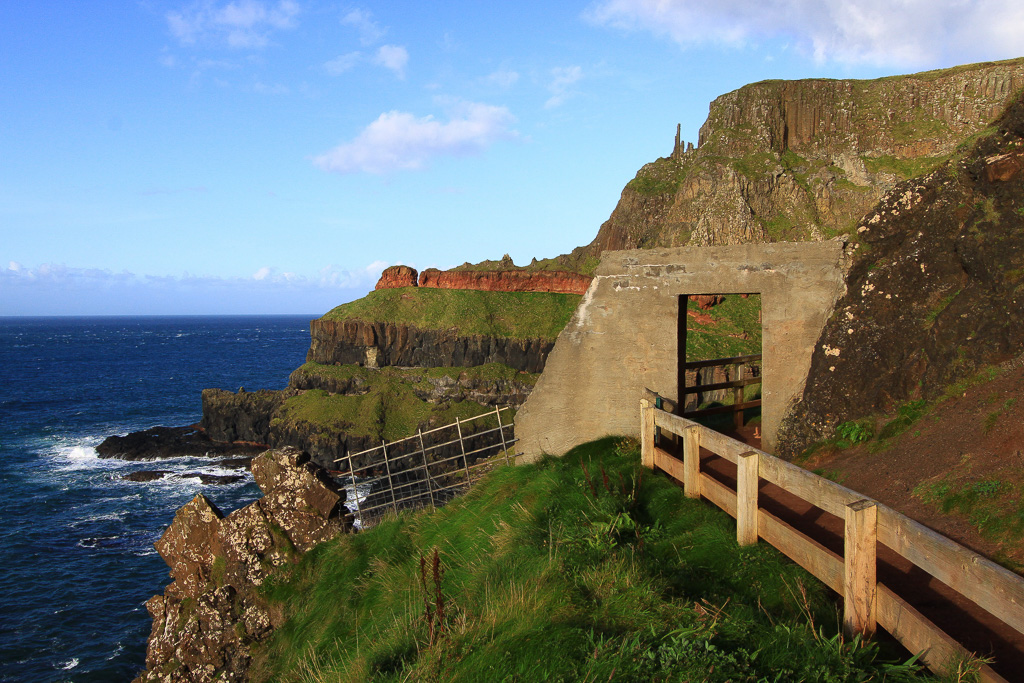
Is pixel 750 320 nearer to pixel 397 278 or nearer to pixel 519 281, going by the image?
pixel 519 281

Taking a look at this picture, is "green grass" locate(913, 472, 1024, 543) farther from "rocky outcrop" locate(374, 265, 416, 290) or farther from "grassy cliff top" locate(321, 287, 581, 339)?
"rocky outcrop" locate(374, 265, 416, 290)

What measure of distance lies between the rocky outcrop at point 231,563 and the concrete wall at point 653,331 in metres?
3.38

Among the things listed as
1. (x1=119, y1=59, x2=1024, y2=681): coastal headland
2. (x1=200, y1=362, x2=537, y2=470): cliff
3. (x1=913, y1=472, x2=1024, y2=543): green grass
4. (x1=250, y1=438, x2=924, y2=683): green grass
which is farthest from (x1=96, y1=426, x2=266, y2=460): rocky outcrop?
(x1=913, y1=472, x2=1024, y2=543): green grass

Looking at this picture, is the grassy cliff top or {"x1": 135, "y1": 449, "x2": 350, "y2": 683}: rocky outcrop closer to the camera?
{"x1": 135, "y1": 449, "x2": 350, "y2": 683}: rocky outcrop

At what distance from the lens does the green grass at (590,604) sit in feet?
11.4

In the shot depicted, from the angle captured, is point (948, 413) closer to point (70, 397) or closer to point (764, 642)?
point (764, 642)

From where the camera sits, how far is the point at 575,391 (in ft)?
30.1

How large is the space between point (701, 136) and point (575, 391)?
55.5m

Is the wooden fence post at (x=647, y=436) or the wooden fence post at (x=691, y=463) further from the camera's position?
the wooden fence post at (x=647, y=436)

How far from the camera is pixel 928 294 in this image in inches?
293

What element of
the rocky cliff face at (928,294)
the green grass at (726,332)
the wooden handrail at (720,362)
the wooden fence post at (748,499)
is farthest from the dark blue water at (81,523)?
the green grass at (726,332)

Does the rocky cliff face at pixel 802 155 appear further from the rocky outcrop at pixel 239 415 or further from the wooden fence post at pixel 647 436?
the wooden fence post at pixel 647 436

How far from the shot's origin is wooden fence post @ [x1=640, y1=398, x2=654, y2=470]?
7.43 meters

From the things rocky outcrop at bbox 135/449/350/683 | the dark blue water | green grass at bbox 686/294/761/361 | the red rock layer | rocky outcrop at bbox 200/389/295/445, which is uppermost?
the red rock layer
